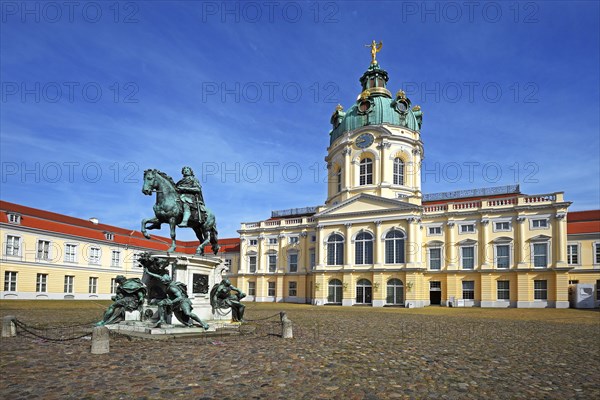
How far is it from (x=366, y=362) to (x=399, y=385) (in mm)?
2197

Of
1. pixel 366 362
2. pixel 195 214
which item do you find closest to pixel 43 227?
pixel 195 214

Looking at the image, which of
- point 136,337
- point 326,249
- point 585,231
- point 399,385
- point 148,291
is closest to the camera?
point 399,385

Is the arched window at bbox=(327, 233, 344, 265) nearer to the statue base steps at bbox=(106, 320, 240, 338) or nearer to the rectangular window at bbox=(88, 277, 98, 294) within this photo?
the rectangular window at bbox=(88, 277, 98, 294)

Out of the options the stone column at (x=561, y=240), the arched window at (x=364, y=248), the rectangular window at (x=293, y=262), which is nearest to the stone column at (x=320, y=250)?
the arched window at (x=364, y=248)

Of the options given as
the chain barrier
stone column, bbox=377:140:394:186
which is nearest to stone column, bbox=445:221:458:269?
stone column, bbox=377:140:394:186

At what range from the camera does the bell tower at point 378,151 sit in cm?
5125

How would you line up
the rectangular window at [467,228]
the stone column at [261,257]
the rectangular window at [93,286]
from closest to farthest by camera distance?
the rectangular window at [467,228] < the rectangular window at [93,286] < the stone column at [261,257]

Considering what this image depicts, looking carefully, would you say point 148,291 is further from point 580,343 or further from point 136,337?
point 580,343

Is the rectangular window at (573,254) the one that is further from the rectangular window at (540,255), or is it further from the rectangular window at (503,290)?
the rectangular window at (503,290)

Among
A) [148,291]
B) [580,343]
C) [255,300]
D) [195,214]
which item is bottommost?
[255,300]

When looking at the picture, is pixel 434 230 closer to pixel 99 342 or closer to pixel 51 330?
pixel 51 330

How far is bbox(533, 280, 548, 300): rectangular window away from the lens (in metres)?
42.8

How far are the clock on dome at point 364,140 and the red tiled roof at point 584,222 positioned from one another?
75.1 feet

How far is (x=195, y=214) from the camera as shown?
16375 millimetres
